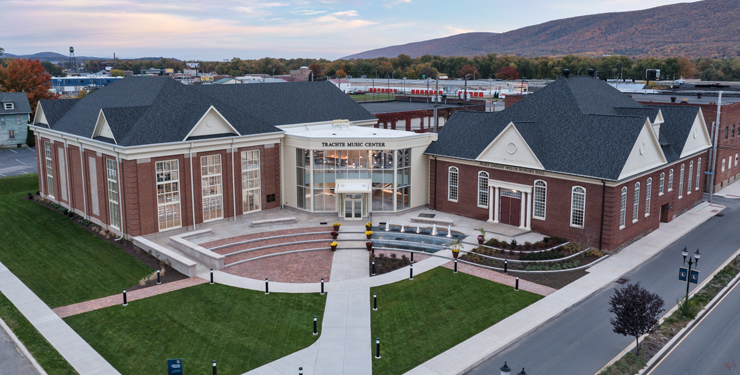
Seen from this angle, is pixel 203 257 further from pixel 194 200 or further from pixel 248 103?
pixel 248 103

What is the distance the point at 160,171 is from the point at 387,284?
18.0 m

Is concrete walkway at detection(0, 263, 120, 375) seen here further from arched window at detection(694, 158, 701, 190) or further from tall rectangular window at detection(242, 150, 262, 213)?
arched window at detection(694, 158, 701, 190)

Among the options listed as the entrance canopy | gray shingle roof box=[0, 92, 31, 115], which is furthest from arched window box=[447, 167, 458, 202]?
gray shingle roof box=[0, 92, 31, 115]

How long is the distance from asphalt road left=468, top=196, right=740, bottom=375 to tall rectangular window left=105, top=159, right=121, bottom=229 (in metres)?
27.6

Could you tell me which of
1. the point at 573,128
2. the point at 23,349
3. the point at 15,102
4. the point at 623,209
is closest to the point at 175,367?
the point at 23,349

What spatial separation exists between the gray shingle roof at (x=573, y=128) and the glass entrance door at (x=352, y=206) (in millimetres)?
7065

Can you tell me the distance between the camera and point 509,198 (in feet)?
129

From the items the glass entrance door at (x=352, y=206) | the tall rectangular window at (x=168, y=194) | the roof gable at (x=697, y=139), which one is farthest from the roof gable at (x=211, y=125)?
the roof gable at (x=697, y=139)

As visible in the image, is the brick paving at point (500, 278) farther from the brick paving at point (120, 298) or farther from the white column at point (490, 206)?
the brick paving at point (120, 298)

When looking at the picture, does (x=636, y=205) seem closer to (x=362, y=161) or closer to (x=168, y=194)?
(x=362, y=161)

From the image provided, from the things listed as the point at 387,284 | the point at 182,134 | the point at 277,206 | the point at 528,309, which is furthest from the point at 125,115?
the point at 528,309

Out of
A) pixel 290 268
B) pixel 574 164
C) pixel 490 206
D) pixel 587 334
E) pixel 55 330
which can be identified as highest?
pixel 574 164

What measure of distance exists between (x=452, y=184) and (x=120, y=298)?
25.1 metres

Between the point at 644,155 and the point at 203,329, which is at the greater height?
the point at 644,155
